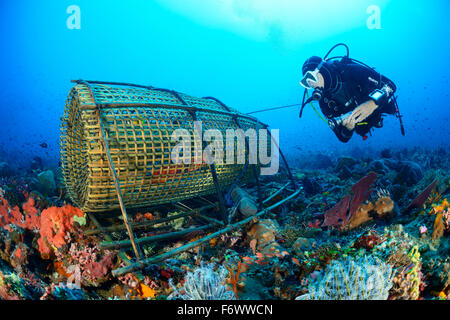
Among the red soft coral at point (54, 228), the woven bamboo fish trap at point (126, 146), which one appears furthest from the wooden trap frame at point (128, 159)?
the red soft coral at point (54, 228)

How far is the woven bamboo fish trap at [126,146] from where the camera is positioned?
297cm

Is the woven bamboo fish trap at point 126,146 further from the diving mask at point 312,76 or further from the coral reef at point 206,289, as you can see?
the diving mask at point 312,76

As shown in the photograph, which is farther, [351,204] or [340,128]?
[340,128]

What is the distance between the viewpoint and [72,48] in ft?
314

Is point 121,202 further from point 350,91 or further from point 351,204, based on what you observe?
point 350,91

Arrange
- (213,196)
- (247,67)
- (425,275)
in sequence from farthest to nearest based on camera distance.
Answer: (247,67) < (213,196) < (425,275)

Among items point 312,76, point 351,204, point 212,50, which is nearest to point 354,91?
point 312,76

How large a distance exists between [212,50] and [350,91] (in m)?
112

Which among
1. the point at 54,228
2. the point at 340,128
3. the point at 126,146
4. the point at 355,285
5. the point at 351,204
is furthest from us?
the point at 340,128

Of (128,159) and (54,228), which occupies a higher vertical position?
(128,159)

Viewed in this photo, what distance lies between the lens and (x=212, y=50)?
101625 millimetres
